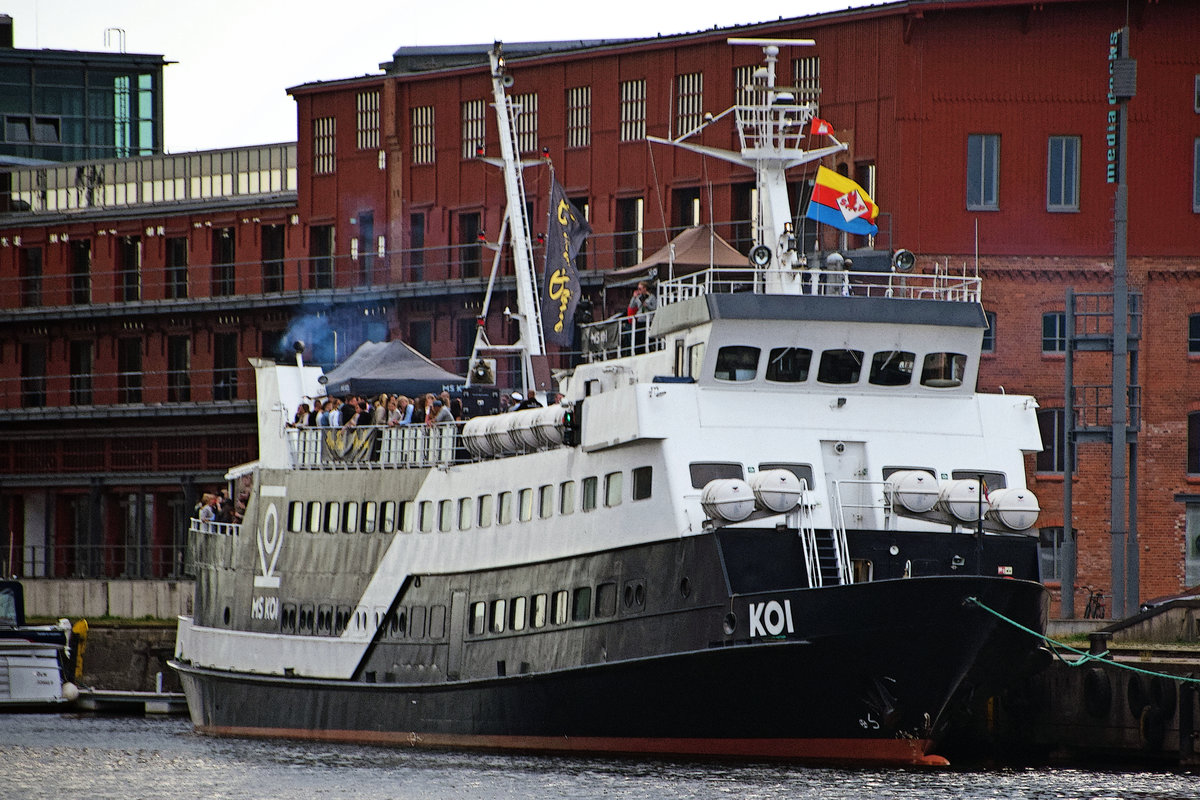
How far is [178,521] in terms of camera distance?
70000mm

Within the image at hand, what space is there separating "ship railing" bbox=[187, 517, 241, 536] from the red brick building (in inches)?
417

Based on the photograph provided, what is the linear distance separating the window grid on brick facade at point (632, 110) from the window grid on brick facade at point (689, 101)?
1334mm

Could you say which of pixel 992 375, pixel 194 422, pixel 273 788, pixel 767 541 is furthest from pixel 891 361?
pixel 194 422

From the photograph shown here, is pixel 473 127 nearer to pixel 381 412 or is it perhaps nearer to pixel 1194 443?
pixel 1194 443

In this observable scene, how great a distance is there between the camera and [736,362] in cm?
2930

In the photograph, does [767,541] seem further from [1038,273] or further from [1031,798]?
[1038,273]

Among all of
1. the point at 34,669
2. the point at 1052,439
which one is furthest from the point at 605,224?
the point at 34,669

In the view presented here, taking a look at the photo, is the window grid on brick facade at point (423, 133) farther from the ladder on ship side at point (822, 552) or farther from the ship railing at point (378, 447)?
the ladder on ship side at point (822, 552)

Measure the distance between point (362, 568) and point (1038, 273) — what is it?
2355 cm

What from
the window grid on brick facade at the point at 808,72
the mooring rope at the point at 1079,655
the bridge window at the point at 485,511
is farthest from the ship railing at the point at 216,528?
the window grid on brick facade at the point at 808,72

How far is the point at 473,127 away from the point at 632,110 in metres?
6.08

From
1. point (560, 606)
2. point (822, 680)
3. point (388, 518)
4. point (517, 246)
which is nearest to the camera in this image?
point (822, 680)

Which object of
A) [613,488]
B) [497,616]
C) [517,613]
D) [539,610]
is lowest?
[497,616]

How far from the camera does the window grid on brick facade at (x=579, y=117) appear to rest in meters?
60.0
